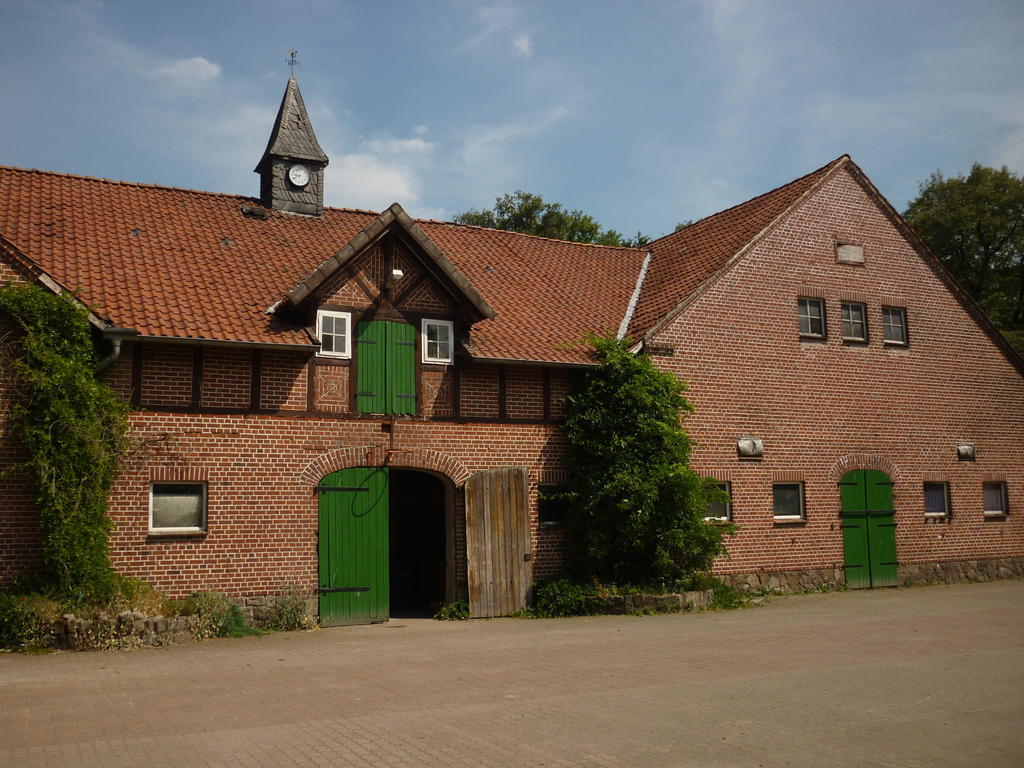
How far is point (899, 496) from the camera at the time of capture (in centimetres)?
2041

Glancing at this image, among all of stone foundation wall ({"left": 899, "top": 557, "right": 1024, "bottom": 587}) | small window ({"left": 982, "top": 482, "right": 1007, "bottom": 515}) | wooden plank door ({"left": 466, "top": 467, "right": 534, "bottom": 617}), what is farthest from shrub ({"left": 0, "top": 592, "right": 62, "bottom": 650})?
small window ({"left": 982, "top": 482, "right": 1007, "bottom": 515})

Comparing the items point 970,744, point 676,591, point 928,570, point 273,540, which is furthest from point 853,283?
point 970,744

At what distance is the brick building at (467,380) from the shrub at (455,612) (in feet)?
0.89

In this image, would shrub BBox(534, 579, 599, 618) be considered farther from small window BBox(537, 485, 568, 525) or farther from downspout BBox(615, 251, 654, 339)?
downspout BBox(615, 251, 654, 339)

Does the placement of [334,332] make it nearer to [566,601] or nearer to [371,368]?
[371,368]

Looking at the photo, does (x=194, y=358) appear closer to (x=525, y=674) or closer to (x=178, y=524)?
(x=178, y=524)

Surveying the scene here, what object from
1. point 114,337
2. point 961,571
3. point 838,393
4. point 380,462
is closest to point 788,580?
point 838,393

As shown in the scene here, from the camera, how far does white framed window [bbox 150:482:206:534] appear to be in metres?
13.7

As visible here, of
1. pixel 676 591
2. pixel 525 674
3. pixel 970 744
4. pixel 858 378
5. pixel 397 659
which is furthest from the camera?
pixel 858 378

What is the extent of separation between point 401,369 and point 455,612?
4214mm

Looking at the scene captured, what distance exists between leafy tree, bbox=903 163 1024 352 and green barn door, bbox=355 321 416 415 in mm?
31109

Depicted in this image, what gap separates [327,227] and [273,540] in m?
7.27

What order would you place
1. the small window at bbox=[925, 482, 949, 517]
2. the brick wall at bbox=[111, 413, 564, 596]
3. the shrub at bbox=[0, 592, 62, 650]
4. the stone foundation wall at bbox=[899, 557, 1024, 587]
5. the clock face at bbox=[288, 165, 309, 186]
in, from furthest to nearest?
the small window at bbox=[925, 482, 949, 517] → the stone foundation wall at bbox=[899, 557, 1024, 587] → the clock face at bbox=[288, 165, 309, 186] → the brick wall at bbox=[111, 413, 564, 596] → the shrub at bbox=[0, 592, 62, 650]

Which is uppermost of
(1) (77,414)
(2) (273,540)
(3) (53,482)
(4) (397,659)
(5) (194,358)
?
(5) (194,358)
